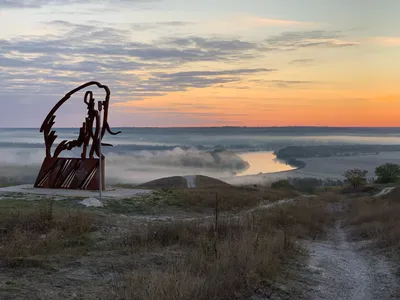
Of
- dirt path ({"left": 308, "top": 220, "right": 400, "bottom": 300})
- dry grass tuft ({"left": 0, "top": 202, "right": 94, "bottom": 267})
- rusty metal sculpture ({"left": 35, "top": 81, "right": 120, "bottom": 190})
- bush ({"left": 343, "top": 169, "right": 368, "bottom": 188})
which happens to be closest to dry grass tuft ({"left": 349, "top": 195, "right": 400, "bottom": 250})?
dirt path ({"left": 308, "top": 220, "right": 400, "bottom": 300})

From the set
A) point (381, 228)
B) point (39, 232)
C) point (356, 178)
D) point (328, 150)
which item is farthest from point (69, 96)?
point (328, 150)

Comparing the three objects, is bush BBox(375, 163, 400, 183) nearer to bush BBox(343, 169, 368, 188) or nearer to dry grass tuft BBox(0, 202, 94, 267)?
bush BBox(343, 169, 368, 188)

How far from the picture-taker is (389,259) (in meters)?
10.4

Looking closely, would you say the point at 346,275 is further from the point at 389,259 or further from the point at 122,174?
the point at 122,174

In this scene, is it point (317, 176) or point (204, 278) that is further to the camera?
point (317, 176)

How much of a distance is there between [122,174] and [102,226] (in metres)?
38.0

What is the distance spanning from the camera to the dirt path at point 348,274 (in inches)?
305

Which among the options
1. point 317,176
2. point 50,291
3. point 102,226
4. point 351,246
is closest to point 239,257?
point 50,291

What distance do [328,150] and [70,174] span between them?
84.2 metres

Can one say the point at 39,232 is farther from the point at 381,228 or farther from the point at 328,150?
the point at 328,150

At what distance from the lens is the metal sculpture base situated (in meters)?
19.9

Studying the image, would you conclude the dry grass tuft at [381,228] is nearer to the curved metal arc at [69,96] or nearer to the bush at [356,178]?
the curved metal arc at [69,96]

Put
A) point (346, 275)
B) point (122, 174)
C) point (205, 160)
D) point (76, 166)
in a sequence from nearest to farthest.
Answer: point (346, 275)
point (76, 166)
point (122, 174)
point (205, 160)

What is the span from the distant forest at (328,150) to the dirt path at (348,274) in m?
78.4
